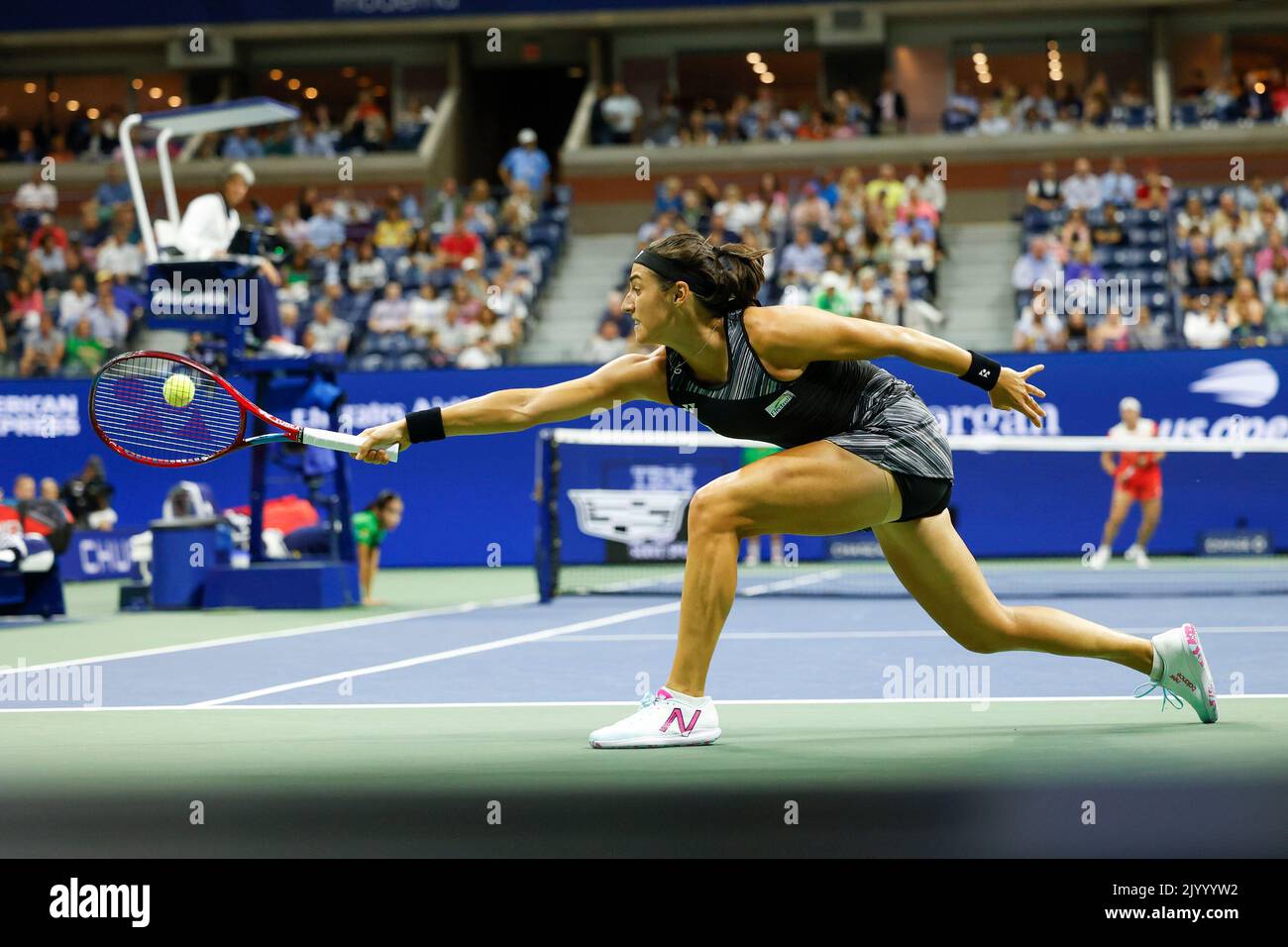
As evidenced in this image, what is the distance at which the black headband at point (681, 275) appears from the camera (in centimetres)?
525

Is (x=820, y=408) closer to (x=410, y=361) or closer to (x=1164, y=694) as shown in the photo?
(x=1164, y=694)

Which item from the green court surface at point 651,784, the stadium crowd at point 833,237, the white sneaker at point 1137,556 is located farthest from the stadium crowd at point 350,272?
the green court surface at point 651,784

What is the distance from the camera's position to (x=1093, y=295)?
19.2 meters

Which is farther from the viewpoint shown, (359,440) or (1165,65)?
(1165,65)

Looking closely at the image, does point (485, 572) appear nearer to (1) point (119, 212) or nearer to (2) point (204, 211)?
(2) point (204, 211)

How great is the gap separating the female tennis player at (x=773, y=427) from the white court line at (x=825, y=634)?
13.6 feet

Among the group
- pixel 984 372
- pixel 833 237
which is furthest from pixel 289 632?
pixel 833 237

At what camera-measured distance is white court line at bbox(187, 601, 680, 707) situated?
7.28 m

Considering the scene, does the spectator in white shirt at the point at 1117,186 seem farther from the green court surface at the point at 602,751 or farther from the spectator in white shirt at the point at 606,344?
the green court surface at the point at 602,751

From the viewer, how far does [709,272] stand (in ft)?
17.2

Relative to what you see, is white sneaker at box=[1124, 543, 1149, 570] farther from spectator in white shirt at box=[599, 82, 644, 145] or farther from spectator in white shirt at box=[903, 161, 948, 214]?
spectator in white shirt at box=[599, 82, 644, 145]

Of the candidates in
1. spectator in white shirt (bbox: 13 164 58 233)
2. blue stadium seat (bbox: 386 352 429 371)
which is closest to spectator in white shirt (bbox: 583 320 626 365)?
blue stadium seat (bbox: 386 352 429 371)
